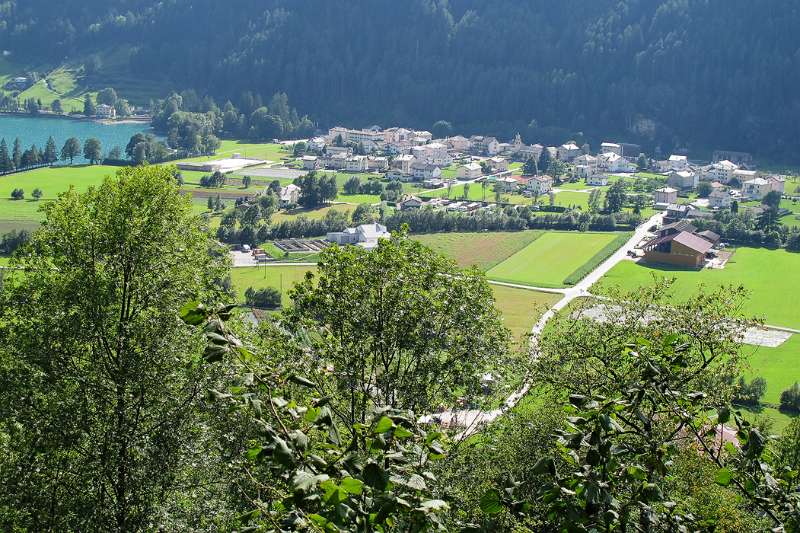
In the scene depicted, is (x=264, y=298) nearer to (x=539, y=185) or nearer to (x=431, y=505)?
(x=539, y=185)

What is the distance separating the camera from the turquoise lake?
82.2m

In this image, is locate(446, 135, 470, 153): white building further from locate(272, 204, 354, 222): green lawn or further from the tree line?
the tree line

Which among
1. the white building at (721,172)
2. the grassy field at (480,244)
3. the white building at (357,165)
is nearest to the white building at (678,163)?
the white building at (721,172)

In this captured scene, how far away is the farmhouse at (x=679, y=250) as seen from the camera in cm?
4616

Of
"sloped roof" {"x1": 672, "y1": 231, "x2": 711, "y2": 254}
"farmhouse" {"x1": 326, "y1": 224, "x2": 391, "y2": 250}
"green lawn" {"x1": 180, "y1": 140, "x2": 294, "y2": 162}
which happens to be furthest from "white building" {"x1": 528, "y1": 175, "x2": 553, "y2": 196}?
"green lawn" {"x1": 180, "y1": 140, "x2": 294, "y2": 162}

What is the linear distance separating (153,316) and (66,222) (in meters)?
1.59

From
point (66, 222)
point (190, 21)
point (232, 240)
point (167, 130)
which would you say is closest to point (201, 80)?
point (190, 21)

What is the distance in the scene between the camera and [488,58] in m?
107

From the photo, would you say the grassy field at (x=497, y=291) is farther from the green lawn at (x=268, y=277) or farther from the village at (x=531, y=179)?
the village at (x=531, y=179)

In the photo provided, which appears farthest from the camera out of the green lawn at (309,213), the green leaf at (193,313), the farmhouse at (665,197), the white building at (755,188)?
the white building at (755,188)

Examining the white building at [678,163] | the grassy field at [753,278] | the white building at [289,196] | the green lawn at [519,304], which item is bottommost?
the green lawn at [519,304]

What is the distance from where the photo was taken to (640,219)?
56.1 metres

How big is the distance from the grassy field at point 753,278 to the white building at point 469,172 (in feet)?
86.8

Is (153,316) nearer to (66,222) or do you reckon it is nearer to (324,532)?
(66,222)
